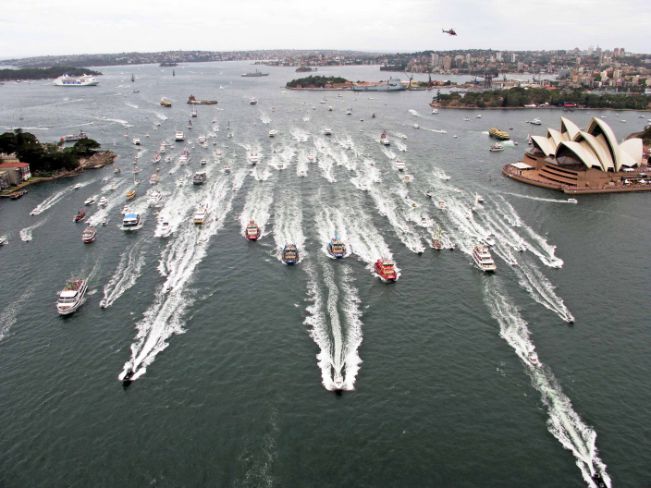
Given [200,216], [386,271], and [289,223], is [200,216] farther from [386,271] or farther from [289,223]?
[386,271]

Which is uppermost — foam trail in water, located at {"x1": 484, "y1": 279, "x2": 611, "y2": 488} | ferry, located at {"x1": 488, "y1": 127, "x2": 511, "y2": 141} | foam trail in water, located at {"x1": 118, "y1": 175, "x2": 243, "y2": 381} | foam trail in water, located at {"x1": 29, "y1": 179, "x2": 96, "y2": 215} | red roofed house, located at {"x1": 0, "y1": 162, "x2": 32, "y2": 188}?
red roofed house, located at {"x1": 0, "y1": 162, "x2": 32, "y2": 188}

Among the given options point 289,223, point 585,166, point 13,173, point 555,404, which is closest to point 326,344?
point 555,404

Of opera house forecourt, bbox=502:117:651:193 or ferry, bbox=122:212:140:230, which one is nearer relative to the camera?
ferry, bbox=122:212:140:230

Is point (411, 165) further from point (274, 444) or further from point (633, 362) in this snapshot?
point (274, 444)

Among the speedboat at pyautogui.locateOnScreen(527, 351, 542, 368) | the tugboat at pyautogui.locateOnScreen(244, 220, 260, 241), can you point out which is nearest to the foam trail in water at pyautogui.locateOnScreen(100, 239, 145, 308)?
the tugboat at pyautogui.locateOnScreen(244, 220, 260, 241)

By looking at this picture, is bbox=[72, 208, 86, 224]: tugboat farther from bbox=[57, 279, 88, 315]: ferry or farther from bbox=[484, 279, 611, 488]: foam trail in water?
bbox=[484, 279, 611, 488]: foam trail in water

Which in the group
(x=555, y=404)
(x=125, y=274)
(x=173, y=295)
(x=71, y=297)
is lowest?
(x=555, y=404)
